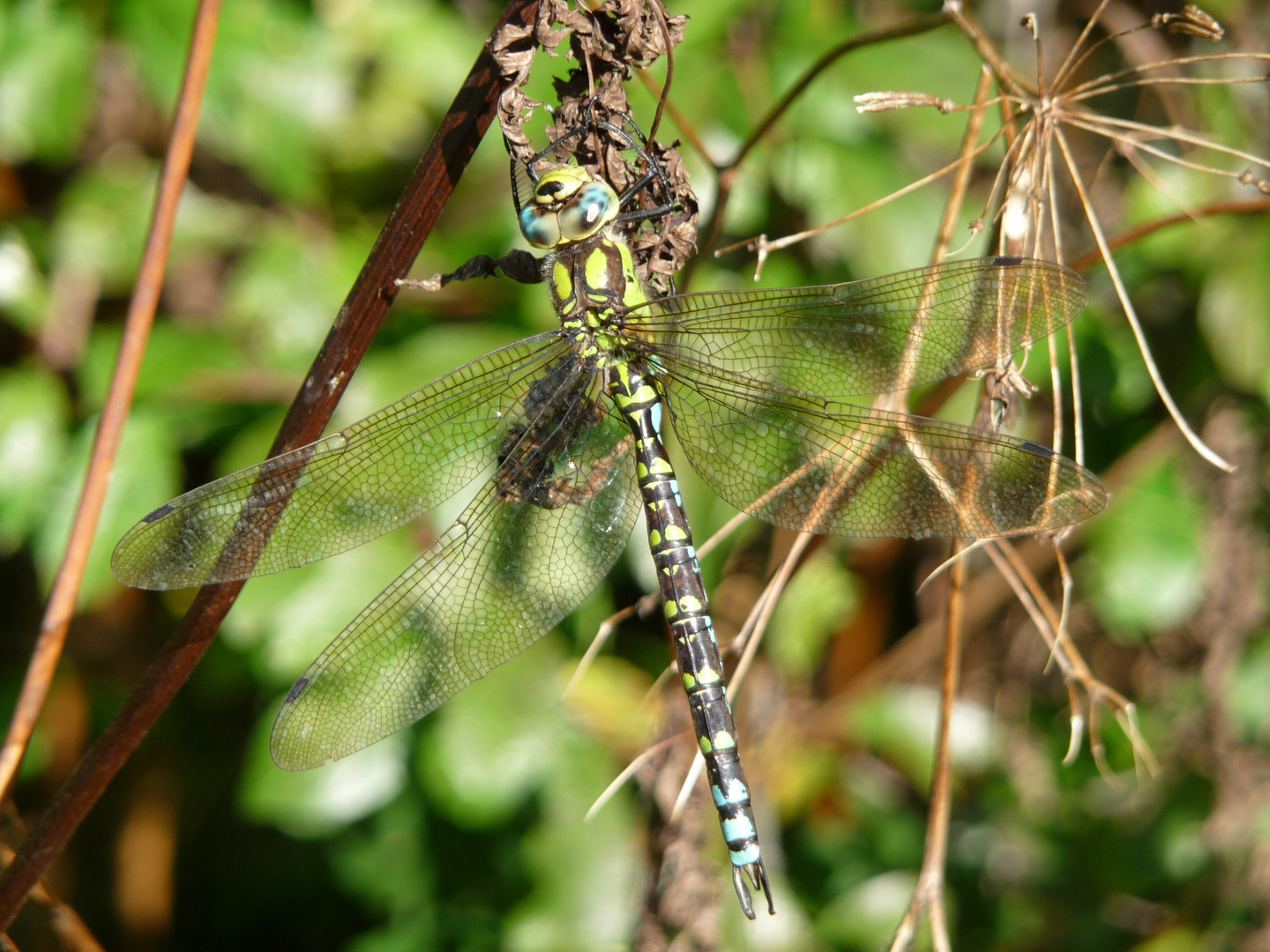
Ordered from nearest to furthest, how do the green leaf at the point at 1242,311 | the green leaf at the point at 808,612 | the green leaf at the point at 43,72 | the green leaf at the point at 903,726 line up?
the green leaf at the point at 1242,311 → the green leaf at the point at 43,72 → the green leaf at the point at 808,612 → the green leaf at the point at 903,726

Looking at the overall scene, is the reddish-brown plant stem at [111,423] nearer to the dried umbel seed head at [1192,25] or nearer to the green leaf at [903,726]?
the dried umbel seed head at [1192,25]

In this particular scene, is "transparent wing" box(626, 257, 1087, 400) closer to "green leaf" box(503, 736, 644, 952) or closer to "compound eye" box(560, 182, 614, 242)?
"compound eye" box(560, 182, 614, 242)

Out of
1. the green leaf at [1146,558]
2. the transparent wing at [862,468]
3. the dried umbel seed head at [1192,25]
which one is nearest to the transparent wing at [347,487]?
the transparent wing at [862,468]

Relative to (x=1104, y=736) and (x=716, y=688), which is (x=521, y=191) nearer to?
(x=716, y=688)

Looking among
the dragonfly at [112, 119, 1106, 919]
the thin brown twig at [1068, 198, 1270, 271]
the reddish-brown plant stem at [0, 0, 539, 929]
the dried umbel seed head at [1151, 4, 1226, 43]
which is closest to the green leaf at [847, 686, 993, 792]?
the dragonfly at [112, 119, 1106, 919]

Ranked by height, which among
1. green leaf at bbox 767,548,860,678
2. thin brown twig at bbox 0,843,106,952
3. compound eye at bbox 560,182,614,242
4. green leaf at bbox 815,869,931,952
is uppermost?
compound eye at bbox 560,182,614,242
